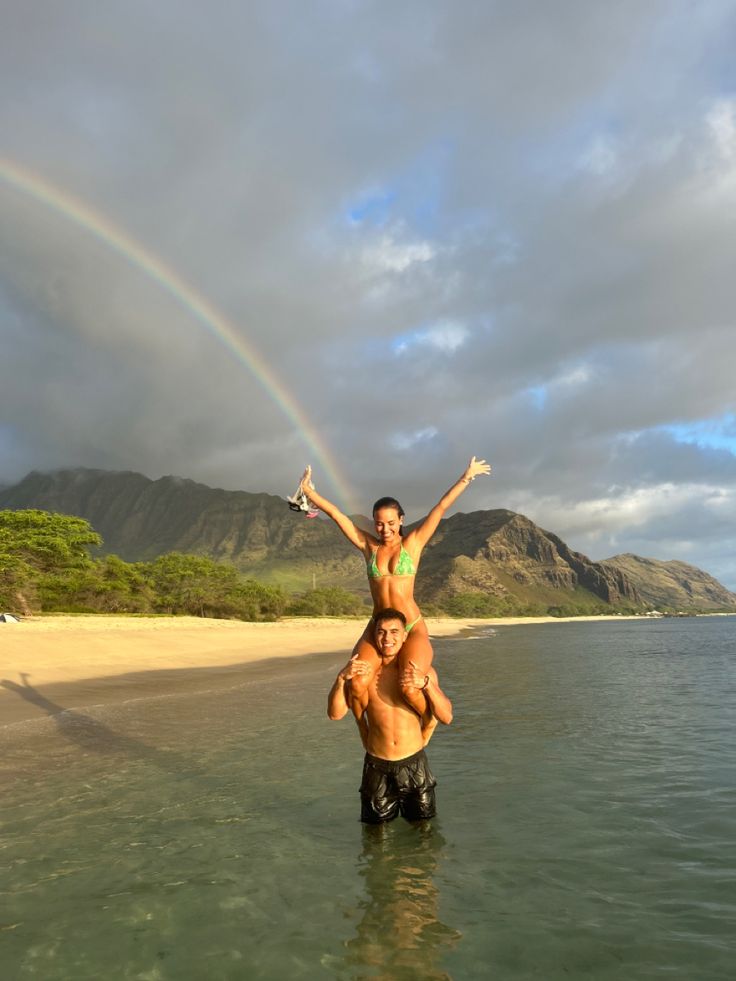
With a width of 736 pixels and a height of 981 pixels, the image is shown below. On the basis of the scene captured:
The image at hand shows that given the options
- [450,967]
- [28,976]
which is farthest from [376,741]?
[28,976]

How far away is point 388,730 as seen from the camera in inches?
257

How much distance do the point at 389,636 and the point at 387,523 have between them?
1.30m

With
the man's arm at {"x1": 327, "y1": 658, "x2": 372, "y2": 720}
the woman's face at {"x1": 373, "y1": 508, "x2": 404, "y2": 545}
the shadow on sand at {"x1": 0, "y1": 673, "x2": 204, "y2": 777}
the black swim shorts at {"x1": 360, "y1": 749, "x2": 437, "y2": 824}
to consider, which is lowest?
the shadow on sand at {"x1": 0, "y1": 673, "x2": 204, "y2": 777}

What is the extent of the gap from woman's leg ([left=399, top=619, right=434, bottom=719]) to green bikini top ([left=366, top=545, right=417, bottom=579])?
70 cm

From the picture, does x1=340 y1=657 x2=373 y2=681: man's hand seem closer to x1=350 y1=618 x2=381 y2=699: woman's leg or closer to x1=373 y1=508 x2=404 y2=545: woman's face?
x1=350 y1=618 x2=381 y2=699: woman's leg

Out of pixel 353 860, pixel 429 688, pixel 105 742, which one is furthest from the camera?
pixel 105 742

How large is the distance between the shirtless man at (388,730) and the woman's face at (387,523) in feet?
2.95

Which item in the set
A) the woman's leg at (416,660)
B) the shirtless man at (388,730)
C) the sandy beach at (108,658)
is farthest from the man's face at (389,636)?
the sandy beach at (108,658)

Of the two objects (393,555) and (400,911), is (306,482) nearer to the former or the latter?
(393,555)

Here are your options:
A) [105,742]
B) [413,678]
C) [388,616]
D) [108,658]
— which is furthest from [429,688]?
[108,658]

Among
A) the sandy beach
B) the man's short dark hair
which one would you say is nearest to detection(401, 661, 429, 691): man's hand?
the man's short dark hair

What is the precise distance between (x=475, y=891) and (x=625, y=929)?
1.24 m

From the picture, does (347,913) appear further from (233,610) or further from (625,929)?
(233,610)

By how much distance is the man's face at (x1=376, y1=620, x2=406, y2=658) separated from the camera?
6488 mm
